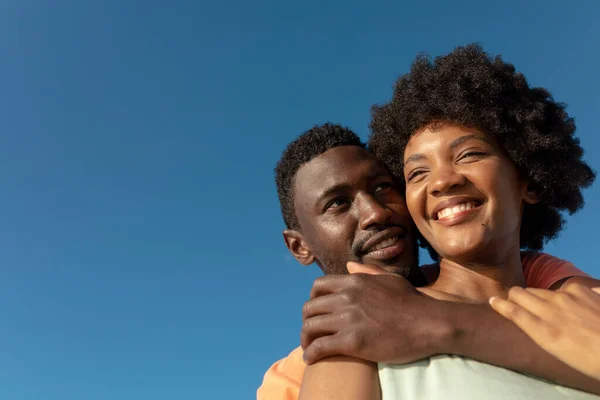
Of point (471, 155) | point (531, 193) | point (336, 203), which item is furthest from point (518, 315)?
point (336, 203)

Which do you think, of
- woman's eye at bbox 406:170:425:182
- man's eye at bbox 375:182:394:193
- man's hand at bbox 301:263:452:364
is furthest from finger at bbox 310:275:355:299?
man's eye at bbox 375:182:394:193

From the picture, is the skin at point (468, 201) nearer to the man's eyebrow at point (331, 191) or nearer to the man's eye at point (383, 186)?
the man's eye at point (383, 186)

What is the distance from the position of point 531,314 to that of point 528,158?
123cm

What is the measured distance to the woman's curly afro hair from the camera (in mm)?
3363

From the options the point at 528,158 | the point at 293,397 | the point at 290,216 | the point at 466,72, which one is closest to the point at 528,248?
the point at 528,158

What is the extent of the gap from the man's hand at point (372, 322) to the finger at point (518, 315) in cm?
30

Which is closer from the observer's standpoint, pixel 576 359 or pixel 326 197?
pixel 576 359

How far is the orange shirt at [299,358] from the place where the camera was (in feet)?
10.7

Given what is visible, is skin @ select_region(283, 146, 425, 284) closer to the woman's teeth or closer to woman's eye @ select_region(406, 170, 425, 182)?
woman's eye @ select_region(406, 170, 425, 182)

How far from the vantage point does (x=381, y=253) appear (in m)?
3.93

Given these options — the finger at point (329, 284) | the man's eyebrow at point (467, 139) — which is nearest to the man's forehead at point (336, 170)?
the man's eyebrow at point (467, 139)

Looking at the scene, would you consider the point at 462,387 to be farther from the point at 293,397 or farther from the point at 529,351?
the point at 293,397

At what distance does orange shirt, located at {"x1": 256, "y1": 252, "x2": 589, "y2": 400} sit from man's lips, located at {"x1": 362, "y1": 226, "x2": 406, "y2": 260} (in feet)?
2.77

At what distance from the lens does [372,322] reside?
7.80ft
